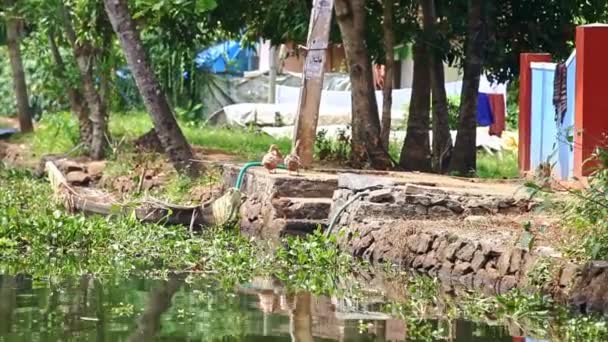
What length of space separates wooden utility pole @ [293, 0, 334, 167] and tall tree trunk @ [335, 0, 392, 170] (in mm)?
983

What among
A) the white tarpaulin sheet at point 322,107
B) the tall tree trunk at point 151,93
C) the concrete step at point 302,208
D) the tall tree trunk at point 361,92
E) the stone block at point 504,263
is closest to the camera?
the stone block at point 504,263

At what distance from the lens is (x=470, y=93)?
20672 millimetres

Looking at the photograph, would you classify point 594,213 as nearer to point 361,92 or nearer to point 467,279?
point 467,279

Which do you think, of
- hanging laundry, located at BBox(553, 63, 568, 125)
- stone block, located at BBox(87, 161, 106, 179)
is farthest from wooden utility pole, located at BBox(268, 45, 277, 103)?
hanging laundry, located at BBox(553, 63, 568, 125)

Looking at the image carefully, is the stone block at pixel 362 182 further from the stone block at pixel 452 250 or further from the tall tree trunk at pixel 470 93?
the tall tree trunk at pixel 470 93

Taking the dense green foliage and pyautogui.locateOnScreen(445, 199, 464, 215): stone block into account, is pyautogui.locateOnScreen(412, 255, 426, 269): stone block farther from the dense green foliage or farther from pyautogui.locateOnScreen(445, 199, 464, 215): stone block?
the dense green foliage

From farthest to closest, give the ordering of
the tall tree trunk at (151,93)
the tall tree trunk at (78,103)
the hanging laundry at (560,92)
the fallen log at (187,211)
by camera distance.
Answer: the tall tree trunk at (78,103) → the tall tree trunk at (151,93) → the fallen log at (187,211) → the hanging laundry at (560,92)

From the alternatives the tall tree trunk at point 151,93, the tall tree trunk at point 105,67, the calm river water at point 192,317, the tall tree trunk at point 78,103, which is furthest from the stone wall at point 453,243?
the tall tree trunk at point 78,103

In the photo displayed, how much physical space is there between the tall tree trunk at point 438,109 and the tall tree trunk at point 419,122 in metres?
0.15

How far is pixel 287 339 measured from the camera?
33.9 ft

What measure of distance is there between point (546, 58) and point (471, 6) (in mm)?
1362

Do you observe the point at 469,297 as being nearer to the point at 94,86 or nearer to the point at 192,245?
the point at 192,245

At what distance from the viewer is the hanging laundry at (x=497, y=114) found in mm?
28969

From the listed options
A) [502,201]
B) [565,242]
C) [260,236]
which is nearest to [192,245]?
[260,236]
